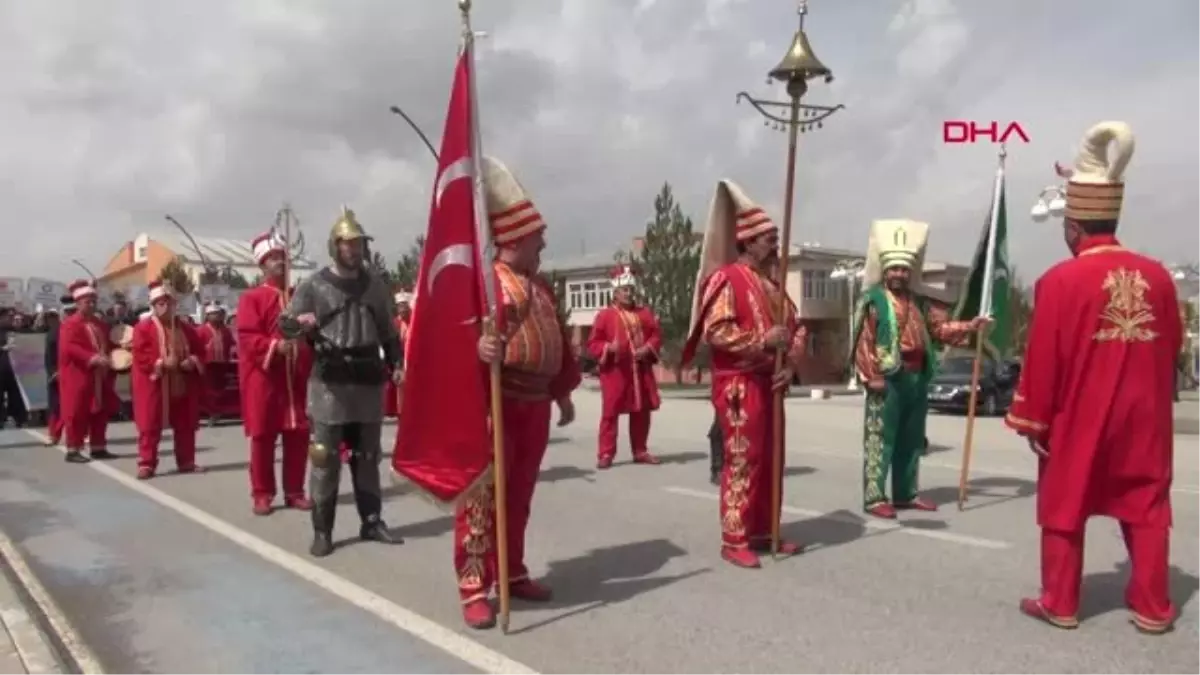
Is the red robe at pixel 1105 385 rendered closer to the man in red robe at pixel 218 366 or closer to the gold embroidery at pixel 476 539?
the gold embroidery at pixel 476 539

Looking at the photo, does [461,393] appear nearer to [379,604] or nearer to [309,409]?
[379,604]

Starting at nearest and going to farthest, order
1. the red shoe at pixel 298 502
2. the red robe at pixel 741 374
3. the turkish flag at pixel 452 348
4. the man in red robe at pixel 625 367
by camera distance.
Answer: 1. the turkish flag at pixel 452 348
2. the red robe at pixel 741 374
3. the red shoe at pixel 298 502
4. the man in red robe at pixel 625 367

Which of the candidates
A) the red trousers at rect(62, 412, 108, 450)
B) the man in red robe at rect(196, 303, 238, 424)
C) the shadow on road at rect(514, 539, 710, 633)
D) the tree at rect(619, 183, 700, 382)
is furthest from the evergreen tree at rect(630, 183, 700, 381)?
the shadow on road at rect(514, 539, 710, 633)

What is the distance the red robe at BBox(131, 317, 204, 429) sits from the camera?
36.9 ft

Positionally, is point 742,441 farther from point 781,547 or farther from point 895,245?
point 895,245

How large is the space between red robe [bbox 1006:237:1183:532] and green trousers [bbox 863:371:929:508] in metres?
3.06

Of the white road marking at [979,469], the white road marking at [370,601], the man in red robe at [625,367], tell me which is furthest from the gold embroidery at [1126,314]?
the man in red robe at [625,367]

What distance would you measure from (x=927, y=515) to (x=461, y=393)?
4329 millimetres

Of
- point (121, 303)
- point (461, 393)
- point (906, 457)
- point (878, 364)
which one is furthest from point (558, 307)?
point (121, 303)

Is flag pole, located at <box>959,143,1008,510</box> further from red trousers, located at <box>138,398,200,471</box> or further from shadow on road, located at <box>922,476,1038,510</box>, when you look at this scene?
red trousers, located at <box>138,398,200,471</box>

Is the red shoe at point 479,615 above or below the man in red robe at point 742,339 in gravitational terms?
below

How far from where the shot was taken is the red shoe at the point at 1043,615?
4.89 meters

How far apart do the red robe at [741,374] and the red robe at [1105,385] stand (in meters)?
1.66

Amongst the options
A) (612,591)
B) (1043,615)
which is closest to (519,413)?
(612,591)
